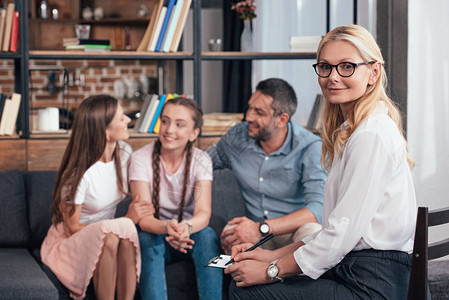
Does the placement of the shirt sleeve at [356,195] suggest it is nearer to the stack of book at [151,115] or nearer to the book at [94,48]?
the stack of book at [151,115]

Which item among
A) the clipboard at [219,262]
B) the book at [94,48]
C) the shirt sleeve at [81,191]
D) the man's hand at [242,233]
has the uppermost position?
the book at [94,48]

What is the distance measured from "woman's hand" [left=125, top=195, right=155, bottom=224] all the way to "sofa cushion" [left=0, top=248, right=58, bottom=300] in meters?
0.41

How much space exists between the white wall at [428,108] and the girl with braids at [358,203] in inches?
46.1

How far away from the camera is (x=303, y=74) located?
4.44 metres

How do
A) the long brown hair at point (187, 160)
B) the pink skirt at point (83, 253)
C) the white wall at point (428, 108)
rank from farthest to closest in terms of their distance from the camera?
the white wall at point (428, 108) < the long brown hair at point (187, 160) < the pink skirt at point (83, 253)

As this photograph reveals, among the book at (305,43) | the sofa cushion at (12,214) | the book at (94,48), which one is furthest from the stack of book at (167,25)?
the sofa cushion at (12,214)

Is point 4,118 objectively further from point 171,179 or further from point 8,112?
point 171,179

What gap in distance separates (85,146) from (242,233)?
756 millimetres

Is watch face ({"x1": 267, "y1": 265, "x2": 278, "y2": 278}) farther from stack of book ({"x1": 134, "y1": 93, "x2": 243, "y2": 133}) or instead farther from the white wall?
stack of book ({"x1": 134, "y1": 93, "x2": 243, "y2": 133})

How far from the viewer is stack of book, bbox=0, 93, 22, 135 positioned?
10.3 ft

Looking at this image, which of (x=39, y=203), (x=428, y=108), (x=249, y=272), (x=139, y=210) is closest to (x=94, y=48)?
(x=39, y=203)

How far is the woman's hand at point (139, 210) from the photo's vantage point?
2.59 meters

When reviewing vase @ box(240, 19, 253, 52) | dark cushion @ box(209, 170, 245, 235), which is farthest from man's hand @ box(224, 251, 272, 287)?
vase @ box(240, 19, 253, 52)

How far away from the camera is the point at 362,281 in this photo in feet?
5.33
